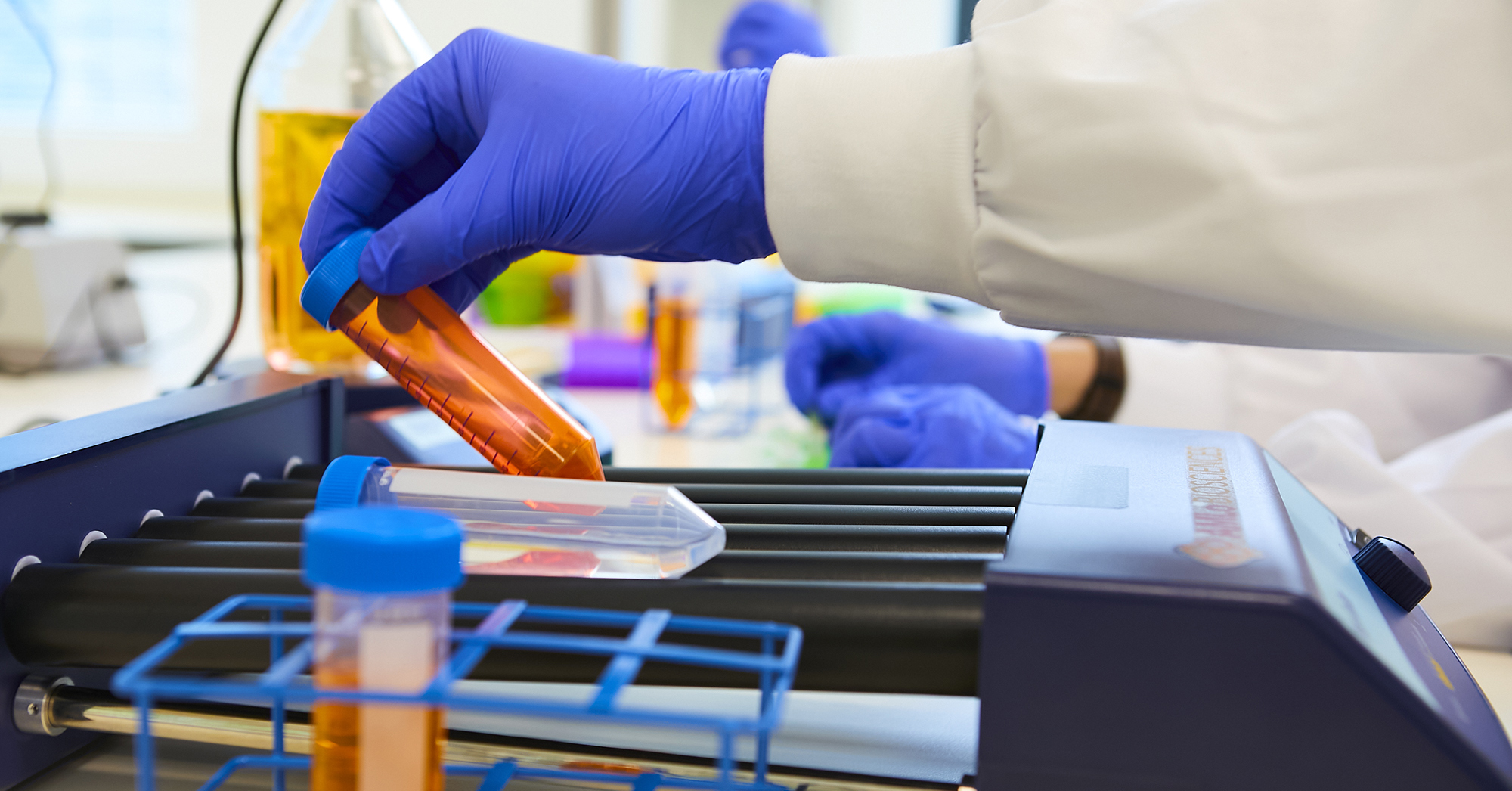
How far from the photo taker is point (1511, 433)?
2.67ft

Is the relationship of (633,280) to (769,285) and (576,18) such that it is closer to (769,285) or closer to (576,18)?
(769,285)

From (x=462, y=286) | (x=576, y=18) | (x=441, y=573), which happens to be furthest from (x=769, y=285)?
(x=576, y=18)

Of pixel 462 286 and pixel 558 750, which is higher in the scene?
pixel 462 286

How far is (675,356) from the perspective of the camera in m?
1.30

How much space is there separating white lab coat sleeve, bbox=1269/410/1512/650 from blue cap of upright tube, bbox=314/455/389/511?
2.02 ft

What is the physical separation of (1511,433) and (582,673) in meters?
0.76

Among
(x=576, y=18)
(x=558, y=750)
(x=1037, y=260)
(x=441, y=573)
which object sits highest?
(x=576, y=18)

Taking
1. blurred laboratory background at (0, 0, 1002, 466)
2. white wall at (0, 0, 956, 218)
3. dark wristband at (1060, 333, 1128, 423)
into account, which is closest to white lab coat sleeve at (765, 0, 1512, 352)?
blurred laboratory background at (0, 0, 1002, 466)

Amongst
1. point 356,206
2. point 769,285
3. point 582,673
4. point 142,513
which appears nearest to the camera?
point 582,673

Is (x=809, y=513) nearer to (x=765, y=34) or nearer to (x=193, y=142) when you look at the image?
(x=765, y=34)

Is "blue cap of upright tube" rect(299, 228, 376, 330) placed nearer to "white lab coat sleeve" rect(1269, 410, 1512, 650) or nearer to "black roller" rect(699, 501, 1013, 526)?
"black roller" rect(699, 501, 1013, 526)

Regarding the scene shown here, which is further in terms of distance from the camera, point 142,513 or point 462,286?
point 462,286

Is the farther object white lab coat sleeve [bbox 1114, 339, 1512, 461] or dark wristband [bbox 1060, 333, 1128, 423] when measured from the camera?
dark wristband [bbox 1060, 333, 1128, 423]

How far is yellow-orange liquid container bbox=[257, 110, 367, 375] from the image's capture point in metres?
0.97
